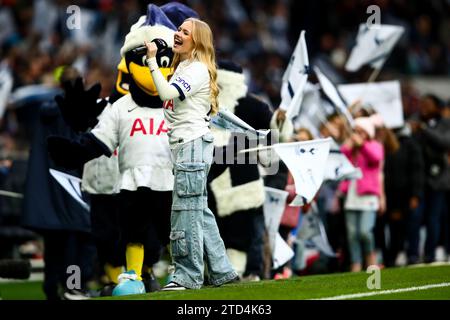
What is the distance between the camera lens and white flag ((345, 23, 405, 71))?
47.1 feet

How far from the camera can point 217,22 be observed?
2506cm

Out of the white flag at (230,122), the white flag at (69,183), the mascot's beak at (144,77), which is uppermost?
the mascot's beak at (144,77)

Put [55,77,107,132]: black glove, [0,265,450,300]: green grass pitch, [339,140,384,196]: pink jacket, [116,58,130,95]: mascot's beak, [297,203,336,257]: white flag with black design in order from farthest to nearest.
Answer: [339,140,384,196]: pink jacket
[297,203,336,257]: white flag with black design
[116,58,130,95]: mascot's beak
[55,77,107,132]: black glove
[0,265,450,300]: green grass pitch

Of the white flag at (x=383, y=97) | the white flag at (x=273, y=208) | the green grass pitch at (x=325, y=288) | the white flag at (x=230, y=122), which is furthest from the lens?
the white flag at (x=383, y=97)

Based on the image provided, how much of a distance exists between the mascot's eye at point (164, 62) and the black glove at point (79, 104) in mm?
535

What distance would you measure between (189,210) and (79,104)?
1.47 metres

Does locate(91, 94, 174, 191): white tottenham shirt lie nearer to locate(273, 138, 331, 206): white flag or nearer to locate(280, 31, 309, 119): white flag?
locate(273, 138, 331, 206): white flag

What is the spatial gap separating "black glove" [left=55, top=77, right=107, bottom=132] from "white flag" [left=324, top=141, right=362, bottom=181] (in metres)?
3.09

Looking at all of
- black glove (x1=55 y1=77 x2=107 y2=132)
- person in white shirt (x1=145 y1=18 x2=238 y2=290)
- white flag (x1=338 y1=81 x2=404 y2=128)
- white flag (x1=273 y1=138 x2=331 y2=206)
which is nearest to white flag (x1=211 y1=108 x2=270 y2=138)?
person in white shirt (x1=145 y1=18 x2=238 y2=290)

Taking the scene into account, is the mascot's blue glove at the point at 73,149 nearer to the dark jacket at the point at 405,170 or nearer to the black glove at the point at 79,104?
the black glove at the point at 79,104

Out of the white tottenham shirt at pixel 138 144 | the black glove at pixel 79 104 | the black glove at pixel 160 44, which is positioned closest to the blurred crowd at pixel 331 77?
the white tottenham shirt at pixel 138 144

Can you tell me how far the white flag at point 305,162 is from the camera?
10031 millimetres

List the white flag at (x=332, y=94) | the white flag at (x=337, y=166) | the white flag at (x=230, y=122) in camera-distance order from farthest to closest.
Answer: the white flag at (x=332, y=94), the white flag at (x=337, y=166), the white flag at (x=230, y=122)
